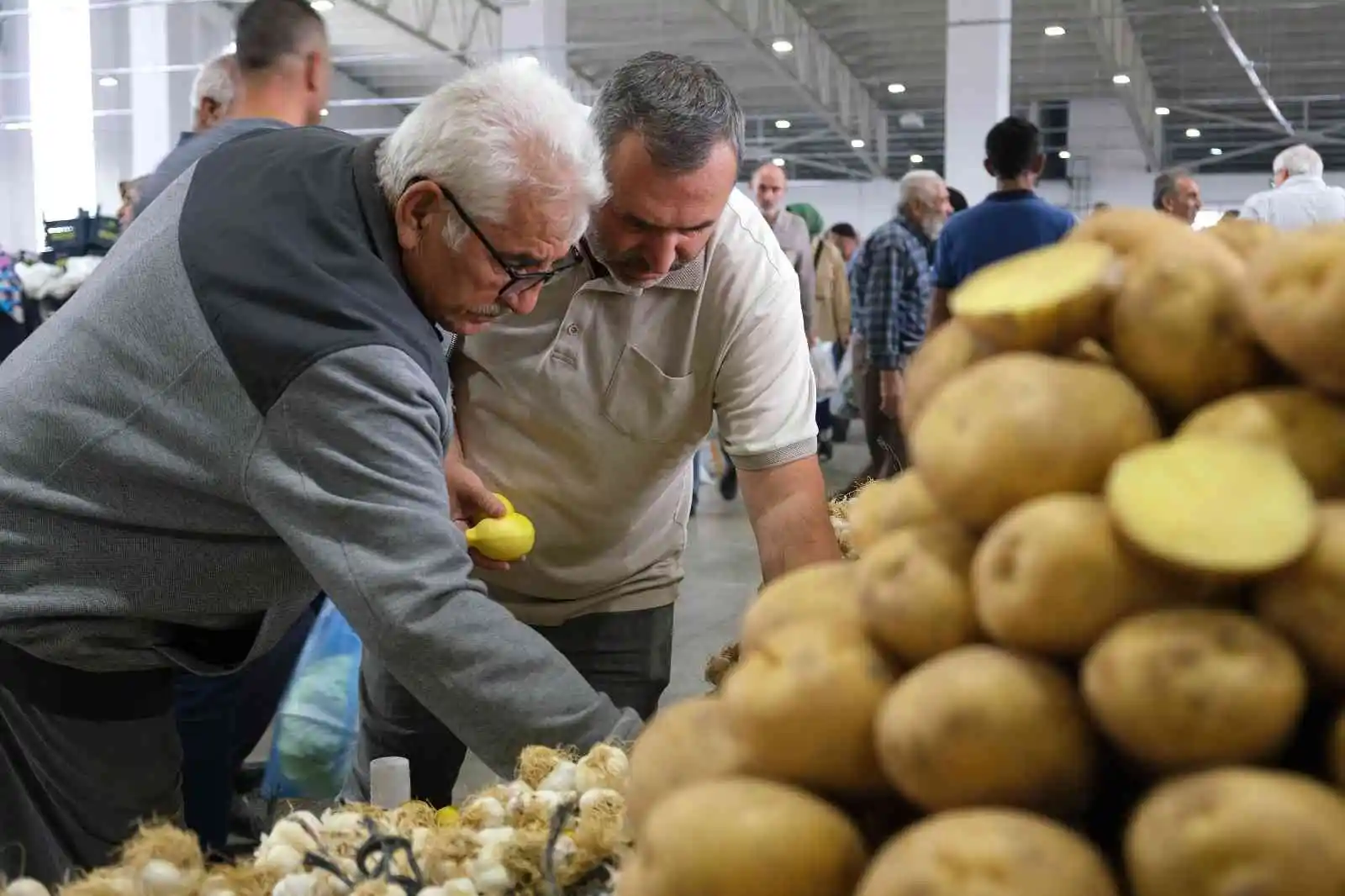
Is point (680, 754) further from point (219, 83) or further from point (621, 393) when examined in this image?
point (219, 83)

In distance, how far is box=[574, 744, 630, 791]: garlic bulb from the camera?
3.74 ft

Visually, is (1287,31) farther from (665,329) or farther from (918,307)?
(665,329)

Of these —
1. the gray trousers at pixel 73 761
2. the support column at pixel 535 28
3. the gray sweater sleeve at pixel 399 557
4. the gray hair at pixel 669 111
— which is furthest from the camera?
the support column at pixel 535 28

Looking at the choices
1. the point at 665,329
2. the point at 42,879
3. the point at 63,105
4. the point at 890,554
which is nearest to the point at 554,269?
the point at 665,329

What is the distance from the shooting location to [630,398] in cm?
201

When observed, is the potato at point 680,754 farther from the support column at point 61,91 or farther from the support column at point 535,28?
the support column at point 535,28

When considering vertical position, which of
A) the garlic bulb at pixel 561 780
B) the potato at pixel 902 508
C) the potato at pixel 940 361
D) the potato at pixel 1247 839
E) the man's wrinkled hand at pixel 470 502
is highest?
the potato at pixel 940 361

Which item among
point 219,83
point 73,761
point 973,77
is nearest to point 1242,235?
point 73,761

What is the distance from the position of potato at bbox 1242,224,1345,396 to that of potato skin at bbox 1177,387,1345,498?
0.5 inches

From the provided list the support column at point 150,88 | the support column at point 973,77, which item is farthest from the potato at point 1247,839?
the support column at point 150,88

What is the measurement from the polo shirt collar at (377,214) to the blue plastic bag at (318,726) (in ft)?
4.78

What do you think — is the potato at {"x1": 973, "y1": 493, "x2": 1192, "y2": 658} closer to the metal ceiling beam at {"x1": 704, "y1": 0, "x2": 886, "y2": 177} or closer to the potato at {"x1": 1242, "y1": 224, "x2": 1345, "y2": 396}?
the potato at {"x1": 1242, "y1": 224, "x2": 1345, "y2": 396}

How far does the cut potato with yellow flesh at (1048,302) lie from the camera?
0.64m

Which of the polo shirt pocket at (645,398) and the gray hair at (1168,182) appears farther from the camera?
the gray hair at (1168,182)
